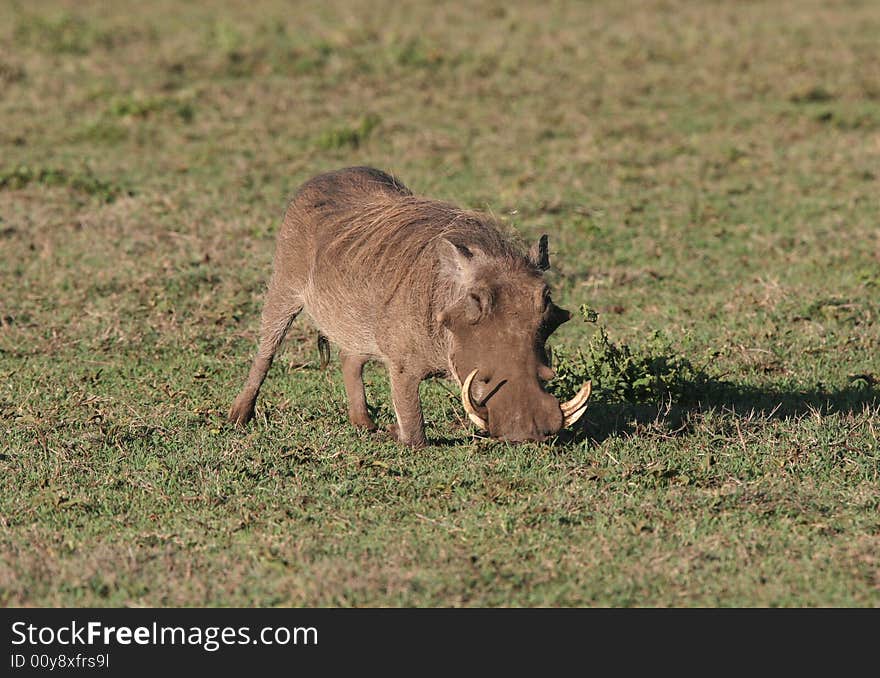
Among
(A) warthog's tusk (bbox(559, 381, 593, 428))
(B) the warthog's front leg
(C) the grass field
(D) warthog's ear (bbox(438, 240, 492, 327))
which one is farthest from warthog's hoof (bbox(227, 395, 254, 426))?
(A) warthog's tusk (bbox(559, 381, 593, 428))

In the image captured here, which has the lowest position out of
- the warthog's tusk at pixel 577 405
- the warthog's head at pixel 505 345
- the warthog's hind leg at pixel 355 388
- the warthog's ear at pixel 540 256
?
the warthog's hind leg at pixel 355 388

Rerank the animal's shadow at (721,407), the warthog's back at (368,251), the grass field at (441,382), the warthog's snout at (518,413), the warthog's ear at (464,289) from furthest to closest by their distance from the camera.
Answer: the animal's shadow at (721,407)
the warthog's back at (368,251)
the warthog's ear at (464,289)
the warthog's snout at (518,413)
the grass field at (441,382)

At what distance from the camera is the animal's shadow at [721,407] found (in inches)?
211

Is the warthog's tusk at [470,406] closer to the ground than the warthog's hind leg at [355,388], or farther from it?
farther from it

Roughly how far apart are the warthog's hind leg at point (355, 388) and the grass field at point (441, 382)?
0.13 m

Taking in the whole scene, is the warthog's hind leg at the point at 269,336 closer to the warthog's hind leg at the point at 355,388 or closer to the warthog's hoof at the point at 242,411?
the warthog's hoof at the point at 242,411

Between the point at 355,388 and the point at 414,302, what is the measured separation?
93 cm

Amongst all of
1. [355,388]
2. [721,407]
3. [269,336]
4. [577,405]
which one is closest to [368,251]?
[355,388]

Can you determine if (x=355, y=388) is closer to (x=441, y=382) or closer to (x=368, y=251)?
(x=441, y=382)

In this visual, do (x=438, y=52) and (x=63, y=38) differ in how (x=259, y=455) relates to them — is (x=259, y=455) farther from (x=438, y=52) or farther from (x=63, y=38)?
(x=63, y=38)

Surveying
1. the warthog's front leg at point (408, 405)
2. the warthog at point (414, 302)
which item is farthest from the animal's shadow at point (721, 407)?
the warthog at point (414, 302)

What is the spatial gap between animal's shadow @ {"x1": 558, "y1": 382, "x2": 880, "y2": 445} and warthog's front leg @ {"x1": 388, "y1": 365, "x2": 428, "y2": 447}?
1.80 ft
